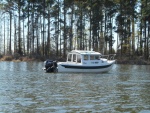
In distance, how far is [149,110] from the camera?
18.0 metres

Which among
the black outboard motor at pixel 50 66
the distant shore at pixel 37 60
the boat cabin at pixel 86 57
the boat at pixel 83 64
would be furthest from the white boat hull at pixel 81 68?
the distant shore at pixel 37 60

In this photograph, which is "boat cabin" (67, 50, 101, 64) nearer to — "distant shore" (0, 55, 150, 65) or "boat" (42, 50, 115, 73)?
"boat" (42, 50, 115, 73)

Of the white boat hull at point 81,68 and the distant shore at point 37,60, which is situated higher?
the distant shore at point 37,60

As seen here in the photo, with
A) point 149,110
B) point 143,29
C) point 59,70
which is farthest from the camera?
point 143,29

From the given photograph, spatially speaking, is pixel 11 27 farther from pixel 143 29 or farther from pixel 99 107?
pixel 99 107

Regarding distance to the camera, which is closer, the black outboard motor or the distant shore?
the black outboard motor

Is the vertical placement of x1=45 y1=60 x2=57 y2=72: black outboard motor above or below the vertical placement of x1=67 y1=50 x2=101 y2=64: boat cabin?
below

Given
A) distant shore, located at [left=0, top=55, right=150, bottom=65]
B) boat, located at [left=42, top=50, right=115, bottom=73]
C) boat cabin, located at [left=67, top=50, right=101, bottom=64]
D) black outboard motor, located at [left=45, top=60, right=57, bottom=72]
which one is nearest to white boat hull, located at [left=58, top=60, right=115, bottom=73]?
boat, located at [left=42, top=50, right=115, bottom=73]

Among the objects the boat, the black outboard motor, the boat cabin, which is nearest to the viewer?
the black outboard motor

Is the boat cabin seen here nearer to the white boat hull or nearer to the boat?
the boat

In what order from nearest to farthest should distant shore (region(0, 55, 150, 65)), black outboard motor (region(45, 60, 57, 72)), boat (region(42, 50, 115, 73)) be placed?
black outboard motor (region(45, 60, 57, 72)) → boat (region(42, 50, 115, 73)) → distant shore (region(0, 55, 150, 65))

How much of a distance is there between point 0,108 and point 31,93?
19.1 ft

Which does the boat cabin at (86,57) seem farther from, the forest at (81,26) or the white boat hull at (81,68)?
the forest at (81,26)

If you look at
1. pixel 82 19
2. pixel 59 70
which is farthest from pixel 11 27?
pixel 59 70
